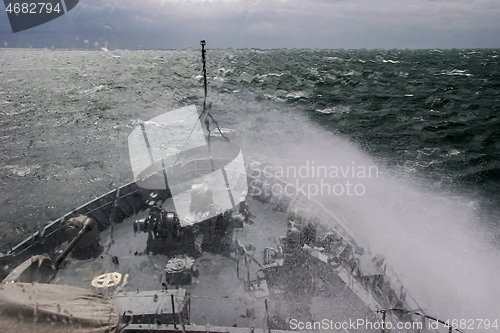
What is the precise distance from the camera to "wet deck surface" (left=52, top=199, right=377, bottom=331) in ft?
32.4

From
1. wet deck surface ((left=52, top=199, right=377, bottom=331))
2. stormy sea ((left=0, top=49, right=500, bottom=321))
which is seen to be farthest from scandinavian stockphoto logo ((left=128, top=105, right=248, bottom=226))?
stormy sea ((left=0, top=49, right=500, bottom=321))

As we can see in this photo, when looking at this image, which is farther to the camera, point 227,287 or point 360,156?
point 360,156

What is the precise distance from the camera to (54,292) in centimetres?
684

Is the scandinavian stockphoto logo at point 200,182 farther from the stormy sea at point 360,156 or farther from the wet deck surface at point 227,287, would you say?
the stormy sea at point 360,156

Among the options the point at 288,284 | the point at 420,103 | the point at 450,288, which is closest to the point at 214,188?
the point at 288,284

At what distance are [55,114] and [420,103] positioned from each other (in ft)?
292

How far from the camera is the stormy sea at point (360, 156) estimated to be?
2197cm

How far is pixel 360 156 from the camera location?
42.0 meters

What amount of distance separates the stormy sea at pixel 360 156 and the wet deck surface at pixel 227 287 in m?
9.79

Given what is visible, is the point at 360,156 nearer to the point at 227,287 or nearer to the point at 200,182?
the point at 200,182

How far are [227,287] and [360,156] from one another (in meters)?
35.1

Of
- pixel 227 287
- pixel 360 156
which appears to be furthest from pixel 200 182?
pixel 360 156

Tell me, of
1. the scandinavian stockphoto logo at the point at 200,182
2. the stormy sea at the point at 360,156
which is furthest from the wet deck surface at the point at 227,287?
the stormy sea at the point at 360,156

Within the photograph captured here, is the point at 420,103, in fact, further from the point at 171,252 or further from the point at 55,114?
the point at 55,114
